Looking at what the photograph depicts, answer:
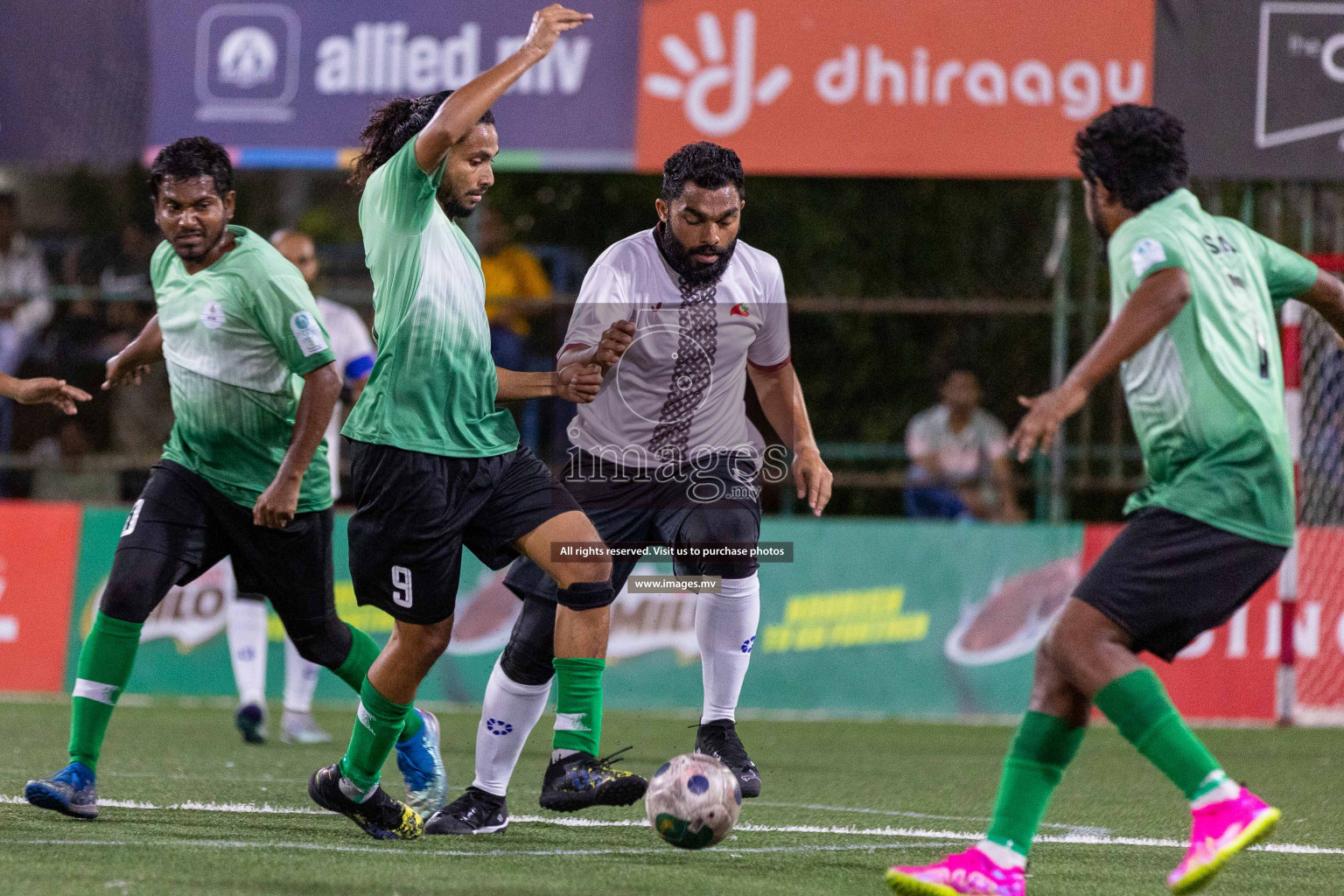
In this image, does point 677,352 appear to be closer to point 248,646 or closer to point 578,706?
point 578,706

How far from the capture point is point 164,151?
5.50 meters

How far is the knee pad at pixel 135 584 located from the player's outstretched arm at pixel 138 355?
74 cm

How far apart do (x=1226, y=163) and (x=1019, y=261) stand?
3.48 m

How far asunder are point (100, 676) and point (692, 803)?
79.1 inches

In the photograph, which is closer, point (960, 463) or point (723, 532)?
point (723, 532)

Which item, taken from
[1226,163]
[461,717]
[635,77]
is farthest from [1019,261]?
[461,717]

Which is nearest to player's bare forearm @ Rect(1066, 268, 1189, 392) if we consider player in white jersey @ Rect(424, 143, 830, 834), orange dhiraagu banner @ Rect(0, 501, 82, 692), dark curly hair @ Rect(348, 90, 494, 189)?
player in white jersey @ Rect(424, 143, 830, 834)

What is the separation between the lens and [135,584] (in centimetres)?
530

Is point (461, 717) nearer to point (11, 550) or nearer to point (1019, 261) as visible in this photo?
point (11, 550)

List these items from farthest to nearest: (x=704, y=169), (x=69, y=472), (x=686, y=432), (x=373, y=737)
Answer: (x=69, y=472) < (x=686, y=432) < (x=704, y=169) < (x=373, y=737)

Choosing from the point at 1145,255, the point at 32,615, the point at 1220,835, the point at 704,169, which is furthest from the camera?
the point at 32,615

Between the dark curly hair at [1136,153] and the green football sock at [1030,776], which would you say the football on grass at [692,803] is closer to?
the green football sock at [1030,776]

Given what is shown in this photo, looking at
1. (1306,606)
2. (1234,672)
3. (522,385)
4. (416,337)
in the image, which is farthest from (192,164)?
(1306,606)

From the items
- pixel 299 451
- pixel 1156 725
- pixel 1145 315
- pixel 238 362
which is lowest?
pixel 1156 725
